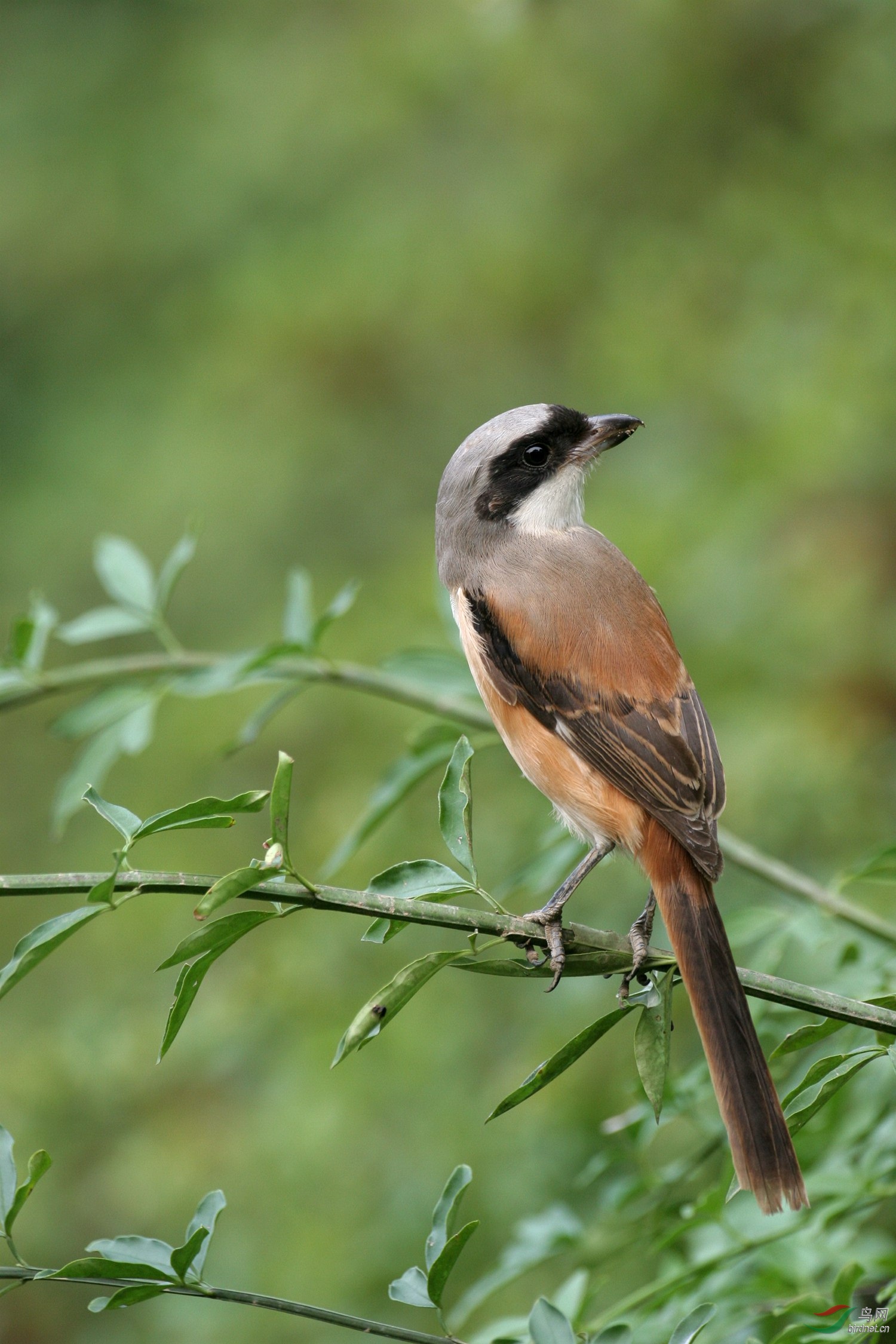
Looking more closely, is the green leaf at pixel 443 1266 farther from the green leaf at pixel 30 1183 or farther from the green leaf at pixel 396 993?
the green leaf at pixel 30 1183

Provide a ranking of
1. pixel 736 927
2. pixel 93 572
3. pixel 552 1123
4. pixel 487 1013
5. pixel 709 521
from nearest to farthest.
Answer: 1. pixel 736 927
2. pixel 552 1123
3. pixel 487 1013
4. pixel 709 521
5. pixel 93 572

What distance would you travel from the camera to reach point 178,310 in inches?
401

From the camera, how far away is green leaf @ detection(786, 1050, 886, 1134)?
5.34 ft

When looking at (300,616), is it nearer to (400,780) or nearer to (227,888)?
(400,780)

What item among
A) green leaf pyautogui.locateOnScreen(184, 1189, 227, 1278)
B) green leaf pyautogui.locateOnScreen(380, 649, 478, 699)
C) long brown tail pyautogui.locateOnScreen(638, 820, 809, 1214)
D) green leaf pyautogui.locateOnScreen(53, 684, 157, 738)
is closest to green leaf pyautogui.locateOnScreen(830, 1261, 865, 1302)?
long brown tail pyautogui.locateOnScreen(638, 820, 809, 1214)

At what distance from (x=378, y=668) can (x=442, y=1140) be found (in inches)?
64.9

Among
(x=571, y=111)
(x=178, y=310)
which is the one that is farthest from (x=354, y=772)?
(x=178, y=310)

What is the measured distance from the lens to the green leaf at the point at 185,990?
1.55 meters

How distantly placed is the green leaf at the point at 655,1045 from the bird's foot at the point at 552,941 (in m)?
0.13

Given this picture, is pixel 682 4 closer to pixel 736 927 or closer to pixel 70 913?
pixel 736 927

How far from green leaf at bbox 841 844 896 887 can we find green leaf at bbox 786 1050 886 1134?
578 mm

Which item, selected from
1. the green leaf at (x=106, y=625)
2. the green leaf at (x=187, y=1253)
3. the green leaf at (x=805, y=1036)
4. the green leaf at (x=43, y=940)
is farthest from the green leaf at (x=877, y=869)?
the green leaf at (x=106, y=625)

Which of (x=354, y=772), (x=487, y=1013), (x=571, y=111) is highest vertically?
(x=571, y=111)

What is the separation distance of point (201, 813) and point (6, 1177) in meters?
0.52
